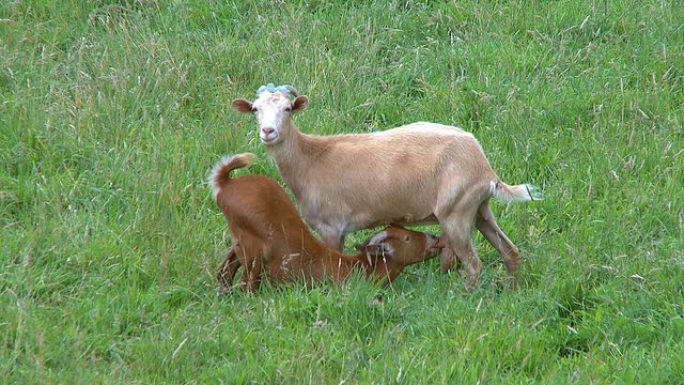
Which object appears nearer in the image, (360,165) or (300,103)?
(360,165)

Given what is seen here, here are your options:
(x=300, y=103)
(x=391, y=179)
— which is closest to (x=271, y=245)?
(x=391, y=179)

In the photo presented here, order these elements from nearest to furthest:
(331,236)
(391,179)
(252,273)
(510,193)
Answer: (252,273) < (510,193) < (391,179) < (331,236)

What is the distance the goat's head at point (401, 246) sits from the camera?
25.8ft

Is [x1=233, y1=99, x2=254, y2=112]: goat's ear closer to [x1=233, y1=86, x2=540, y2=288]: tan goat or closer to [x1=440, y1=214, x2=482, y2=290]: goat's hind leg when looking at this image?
[x1=233, y1=86, x2=540, y2=288]: tan goat

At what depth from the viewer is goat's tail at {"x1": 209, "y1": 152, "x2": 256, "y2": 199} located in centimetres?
774

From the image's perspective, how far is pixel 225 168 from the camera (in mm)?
7750

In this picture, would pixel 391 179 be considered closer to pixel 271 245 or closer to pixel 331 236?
pixel 331 236

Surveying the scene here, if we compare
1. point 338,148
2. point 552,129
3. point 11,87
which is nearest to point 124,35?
point 11,87

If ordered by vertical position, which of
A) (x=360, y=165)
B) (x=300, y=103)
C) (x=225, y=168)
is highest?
(x=300, y=103)

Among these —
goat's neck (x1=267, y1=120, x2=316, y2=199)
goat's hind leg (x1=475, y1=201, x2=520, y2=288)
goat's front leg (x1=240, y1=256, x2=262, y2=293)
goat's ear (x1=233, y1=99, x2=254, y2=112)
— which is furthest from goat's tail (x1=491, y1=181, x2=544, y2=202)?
goat's ear (x1=233, y1=99, x2=254, y2=112)

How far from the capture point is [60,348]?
21.1 ft

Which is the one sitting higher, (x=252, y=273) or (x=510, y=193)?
(x=510, y=193)

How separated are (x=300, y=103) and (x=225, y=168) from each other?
85 centimetres

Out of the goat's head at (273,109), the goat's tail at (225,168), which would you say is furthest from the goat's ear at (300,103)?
the goat's tail at (225,168)
